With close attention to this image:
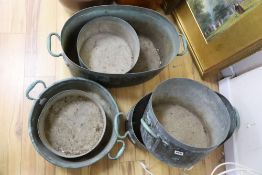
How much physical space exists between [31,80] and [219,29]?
843mm

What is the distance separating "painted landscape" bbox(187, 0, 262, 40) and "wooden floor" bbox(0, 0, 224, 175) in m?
0.21

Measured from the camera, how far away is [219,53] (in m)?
1.39

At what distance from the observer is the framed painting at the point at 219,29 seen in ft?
3.94

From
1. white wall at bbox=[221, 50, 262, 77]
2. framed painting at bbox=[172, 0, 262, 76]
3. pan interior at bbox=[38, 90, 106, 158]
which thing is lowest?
pan interior at bbox=[38, 90, 106, 158]

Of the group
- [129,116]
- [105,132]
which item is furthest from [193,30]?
[105,132]

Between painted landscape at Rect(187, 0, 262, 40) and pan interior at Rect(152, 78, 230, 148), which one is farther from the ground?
painted landscape at Rect(187, 0, 262, 40)

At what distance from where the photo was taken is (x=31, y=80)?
1.37 metres

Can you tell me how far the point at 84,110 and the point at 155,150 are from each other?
359 millimetres

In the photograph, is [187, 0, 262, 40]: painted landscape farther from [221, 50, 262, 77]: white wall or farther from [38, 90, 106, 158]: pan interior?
[38, 90, 106, 158]: pan interior

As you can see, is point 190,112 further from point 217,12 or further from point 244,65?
point 217,12

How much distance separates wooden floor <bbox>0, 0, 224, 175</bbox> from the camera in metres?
1.26

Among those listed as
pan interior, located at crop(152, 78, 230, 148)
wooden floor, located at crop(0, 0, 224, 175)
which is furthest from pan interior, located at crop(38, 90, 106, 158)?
pan interior, located at crop(152, 78, 230, 148)

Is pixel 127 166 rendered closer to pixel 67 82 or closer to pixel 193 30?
pixel 67 82

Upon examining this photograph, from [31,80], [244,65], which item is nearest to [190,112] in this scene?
[244,65]
